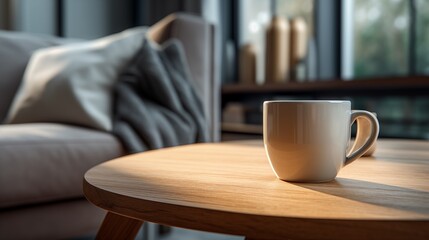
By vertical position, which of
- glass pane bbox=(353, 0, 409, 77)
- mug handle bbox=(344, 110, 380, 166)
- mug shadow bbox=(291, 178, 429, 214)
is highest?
glass pane bbox=(353, 0, 409, 77)

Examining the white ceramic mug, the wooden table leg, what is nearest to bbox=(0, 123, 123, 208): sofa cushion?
the wooden table leg

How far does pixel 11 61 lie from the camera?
1.64 metres

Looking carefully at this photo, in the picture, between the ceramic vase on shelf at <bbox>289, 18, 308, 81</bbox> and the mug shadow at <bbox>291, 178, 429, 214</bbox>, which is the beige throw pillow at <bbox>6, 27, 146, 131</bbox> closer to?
the mug shadow at <bbox>291, 178, 429, 214</bbox>

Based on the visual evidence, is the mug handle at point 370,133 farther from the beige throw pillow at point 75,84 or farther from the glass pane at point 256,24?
the glass pane at point 256,24

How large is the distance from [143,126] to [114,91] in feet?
0.74

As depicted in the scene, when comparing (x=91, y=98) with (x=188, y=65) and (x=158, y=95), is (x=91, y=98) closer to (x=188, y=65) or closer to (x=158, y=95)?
(x=158, y=95)

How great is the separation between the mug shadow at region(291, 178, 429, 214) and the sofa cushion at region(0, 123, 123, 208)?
2.70 feet

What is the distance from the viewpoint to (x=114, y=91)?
1.49m

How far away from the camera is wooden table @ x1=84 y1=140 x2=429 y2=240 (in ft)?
1.09

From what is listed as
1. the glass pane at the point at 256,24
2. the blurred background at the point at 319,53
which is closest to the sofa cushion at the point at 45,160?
the blurred background at the point at 319,53

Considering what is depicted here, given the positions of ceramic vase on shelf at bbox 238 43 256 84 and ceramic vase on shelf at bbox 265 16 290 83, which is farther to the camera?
ceramic vase on shelf at bbox 238 43 256 84

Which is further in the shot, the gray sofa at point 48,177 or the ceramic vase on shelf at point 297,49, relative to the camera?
the ceramic vase on shelf at point 297,49

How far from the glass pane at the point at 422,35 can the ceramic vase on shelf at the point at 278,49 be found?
663 mm

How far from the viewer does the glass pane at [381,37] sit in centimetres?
215
